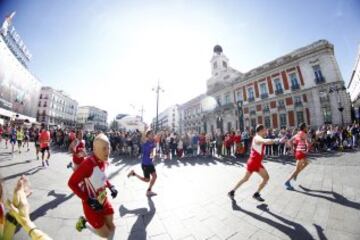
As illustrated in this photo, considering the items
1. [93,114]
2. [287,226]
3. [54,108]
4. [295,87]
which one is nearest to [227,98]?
[295,87]

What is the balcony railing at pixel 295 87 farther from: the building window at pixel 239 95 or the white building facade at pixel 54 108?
the white building facade at pixel 54 108

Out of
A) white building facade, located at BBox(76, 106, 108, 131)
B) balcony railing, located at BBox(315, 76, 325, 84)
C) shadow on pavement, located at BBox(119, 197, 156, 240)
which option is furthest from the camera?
white building facade, located at BBox(76, 106, 108, 131)

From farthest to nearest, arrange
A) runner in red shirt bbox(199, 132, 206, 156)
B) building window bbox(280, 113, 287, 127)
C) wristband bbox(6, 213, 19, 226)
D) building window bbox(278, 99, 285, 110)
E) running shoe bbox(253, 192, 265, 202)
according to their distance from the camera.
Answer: building window bbox(278, 99, 285, 110) → building window bbox(280, 113, 287, 127) → runner in red shirt bbox(199, 132, 206, 156) → running shoe bbox(253, 192, 265, 202) → wristband bbox(6, 213, 19, 226)

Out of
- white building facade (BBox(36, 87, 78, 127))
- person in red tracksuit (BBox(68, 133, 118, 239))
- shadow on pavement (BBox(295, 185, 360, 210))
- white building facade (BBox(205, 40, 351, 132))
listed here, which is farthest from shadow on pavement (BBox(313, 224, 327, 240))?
white building facade (BBox(36, 87, 78, 127))

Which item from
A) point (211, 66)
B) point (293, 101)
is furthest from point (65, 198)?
point (211, 66)

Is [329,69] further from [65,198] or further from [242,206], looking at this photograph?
[65,198]

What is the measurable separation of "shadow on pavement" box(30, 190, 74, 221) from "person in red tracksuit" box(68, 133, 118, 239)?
2052 millimetres

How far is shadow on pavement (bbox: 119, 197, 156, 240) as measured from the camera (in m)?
2.51

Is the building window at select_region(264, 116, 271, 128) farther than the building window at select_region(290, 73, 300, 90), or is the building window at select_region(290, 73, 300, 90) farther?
the building window at select_region(264, 116, 271, 128)

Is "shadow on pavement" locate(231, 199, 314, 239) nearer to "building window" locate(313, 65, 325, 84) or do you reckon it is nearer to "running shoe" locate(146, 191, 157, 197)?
"running shoe" locate(146, 191, 157, 197)

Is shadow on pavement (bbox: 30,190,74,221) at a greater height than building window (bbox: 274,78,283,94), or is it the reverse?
building window (bbox: 274,78,283,94)

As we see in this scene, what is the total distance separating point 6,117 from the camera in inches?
988

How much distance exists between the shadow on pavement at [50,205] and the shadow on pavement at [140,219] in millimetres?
1439

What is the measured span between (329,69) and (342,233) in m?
26.5
